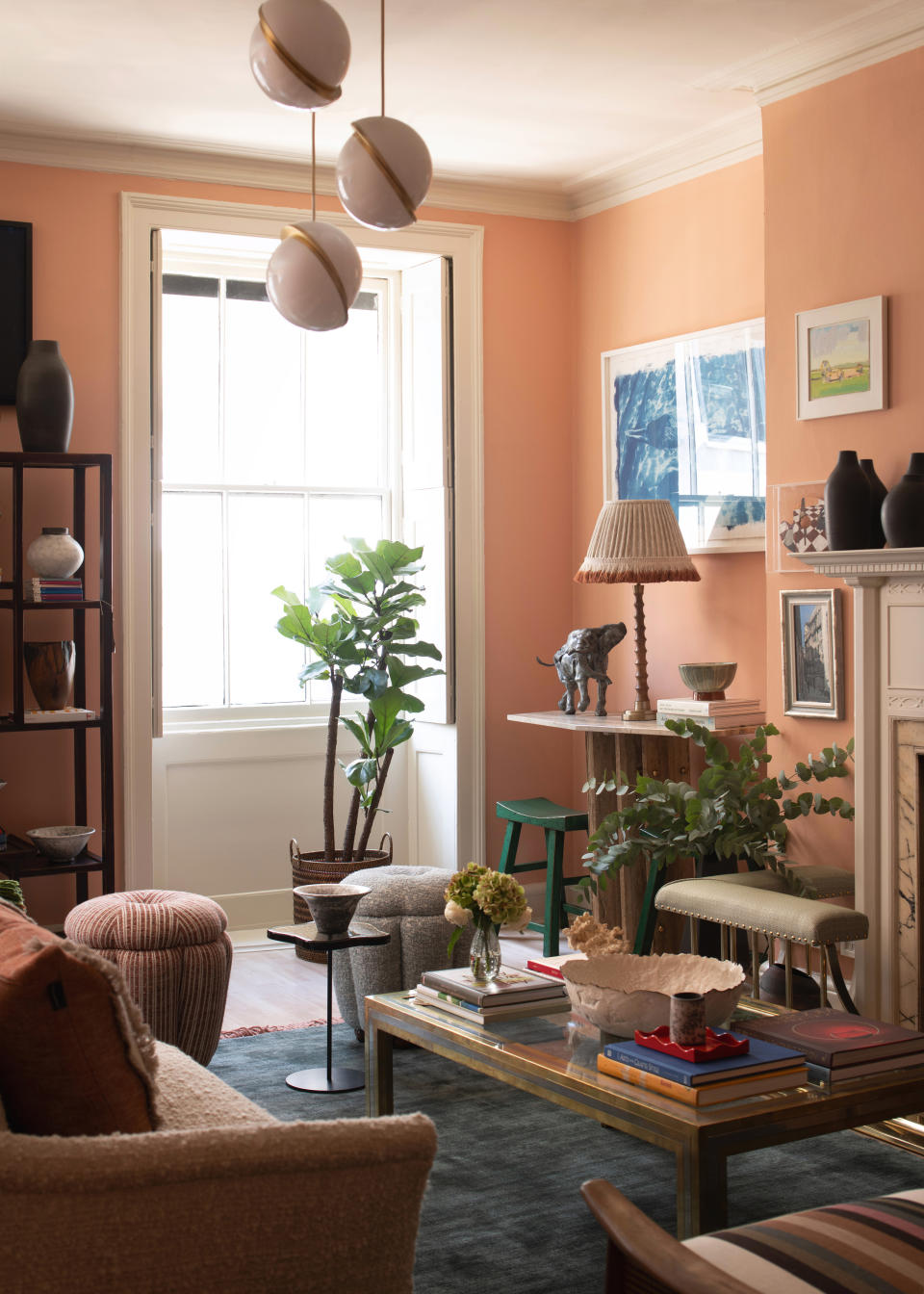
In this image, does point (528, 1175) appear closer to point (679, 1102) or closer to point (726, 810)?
point (679, 1102)

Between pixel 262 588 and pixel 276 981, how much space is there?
1.67 m

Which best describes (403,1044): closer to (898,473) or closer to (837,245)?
(898,473)

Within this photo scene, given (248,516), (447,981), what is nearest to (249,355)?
(248,516)

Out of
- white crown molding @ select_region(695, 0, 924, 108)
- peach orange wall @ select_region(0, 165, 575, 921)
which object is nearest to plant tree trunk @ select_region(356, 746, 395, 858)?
peach orange wall @ select_region(0, 165, 575, 921)

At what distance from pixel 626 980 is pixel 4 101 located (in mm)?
3640

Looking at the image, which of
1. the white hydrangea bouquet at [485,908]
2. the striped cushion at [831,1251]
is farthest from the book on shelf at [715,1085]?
the white hydrangea bouquet at [485,908]

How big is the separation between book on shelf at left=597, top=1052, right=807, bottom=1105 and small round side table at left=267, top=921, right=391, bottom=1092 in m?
1.24

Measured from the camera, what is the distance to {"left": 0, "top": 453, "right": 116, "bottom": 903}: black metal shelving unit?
454 centimetres

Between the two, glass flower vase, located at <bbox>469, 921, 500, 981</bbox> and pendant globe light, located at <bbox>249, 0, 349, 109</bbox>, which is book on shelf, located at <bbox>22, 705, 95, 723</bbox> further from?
pendant globe light, located at <bbox>249, 0, 349, 109</bbox>

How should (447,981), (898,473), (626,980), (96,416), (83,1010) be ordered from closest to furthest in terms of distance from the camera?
(83,1010) → (626,980) → (447,981) → (898,473) → (96,416)

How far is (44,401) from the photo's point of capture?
4582 millimetres

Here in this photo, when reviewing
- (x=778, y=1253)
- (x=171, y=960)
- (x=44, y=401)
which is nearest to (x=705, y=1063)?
(x=778, y=1253)

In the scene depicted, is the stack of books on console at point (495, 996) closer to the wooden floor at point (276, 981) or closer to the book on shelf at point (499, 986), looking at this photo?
the book on shelf at point (499, 986)

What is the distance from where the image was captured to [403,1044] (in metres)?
4.03
